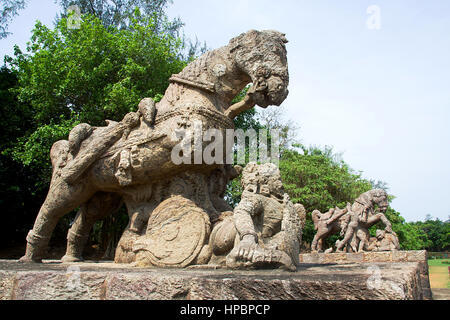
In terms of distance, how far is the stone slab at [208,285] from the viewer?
6.68 feet

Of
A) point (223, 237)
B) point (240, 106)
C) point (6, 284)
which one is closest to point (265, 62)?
point (240, 106)

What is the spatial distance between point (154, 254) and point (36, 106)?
11364 mm

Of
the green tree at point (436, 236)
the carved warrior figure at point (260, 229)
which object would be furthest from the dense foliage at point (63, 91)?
the green tree at point (436, 236)

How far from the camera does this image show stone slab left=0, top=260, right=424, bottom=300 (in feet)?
6.68

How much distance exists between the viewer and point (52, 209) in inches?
170

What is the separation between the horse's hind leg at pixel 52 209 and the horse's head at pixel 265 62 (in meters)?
2.20

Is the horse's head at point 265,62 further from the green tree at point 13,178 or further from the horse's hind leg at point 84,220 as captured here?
the green tree at point 13,178

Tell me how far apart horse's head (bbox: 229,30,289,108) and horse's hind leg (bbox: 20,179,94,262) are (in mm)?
2203

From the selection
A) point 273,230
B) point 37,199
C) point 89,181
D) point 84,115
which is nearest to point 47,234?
point 89,181

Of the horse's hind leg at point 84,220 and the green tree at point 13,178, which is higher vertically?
the green tree at point 13,178

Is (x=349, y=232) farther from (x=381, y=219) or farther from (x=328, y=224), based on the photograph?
(x=328, y=224)

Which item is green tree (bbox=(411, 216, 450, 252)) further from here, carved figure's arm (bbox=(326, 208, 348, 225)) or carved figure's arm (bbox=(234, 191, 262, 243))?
carved figure's arm (bbox=(234, 191, 262, 243))

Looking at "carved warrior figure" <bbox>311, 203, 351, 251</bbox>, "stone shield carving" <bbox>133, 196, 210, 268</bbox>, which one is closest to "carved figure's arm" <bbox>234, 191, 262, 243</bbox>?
"stone shield carving" <bbox>133, 196, 210, 268</bbox>

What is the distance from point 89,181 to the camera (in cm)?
430
